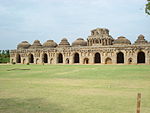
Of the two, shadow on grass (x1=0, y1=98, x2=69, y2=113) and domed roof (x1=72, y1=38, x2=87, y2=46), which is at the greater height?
domed roof (x1=72, y1=38, x2=87, y2=46)

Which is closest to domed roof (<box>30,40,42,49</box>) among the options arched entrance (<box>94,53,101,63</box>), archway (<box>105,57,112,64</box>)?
arched entrance (<box>94,53,101,63</box>)

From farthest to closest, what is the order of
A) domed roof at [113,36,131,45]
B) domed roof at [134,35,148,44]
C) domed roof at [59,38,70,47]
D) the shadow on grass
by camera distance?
domed roof at [59,38,70,47]
domed roof at [134,35,148,44]
domed roof at [113,36,131,45]
the shadow on grass

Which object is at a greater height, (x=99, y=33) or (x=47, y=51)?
(x=99, y=33)

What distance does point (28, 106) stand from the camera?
845cm

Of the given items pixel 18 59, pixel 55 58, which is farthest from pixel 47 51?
pixel 18 59

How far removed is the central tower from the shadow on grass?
46.8 metres

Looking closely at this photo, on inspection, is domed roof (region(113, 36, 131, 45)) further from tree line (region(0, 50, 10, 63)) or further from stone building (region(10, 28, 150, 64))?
tree line (region(0, 50, 10, 63))

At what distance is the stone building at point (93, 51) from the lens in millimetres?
48322

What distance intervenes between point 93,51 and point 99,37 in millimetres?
6070

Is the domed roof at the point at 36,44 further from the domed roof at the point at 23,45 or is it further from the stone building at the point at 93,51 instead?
the domed roof at the point at 23,45

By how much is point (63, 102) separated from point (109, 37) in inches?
1956

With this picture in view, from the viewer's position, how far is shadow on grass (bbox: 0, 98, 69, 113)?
7.82m

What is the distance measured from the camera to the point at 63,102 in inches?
357

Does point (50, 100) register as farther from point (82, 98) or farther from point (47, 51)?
point (47, 51)
